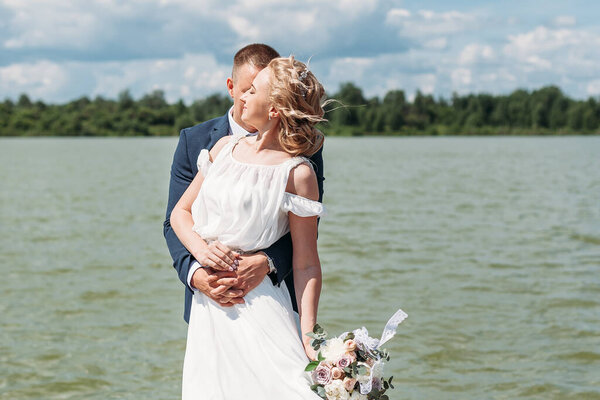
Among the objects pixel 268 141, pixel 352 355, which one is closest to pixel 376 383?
pixel 352 355

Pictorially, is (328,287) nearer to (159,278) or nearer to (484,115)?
(159,278)

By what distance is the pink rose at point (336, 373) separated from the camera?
2947mm

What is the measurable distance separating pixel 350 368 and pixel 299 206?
72 cm

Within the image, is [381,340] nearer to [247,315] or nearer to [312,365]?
[312,365]

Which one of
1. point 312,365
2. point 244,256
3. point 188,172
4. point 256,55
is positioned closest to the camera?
point 312,365

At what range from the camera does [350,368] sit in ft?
9.79

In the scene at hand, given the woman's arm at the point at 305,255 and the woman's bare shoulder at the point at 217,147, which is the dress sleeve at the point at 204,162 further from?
the woman's arm at the point at 305,255

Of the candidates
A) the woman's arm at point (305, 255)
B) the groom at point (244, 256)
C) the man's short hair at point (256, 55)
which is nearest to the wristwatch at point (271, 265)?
the groom at point (244, 256)

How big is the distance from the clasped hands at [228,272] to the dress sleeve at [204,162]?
1.20ft

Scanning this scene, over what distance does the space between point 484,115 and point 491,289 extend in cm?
12168

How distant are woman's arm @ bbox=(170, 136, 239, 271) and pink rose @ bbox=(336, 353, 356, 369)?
2.08 feet

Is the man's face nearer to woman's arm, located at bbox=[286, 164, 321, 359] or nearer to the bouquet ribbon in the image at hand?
woman's arm, located at bbox=[286, 164, 321, 359]

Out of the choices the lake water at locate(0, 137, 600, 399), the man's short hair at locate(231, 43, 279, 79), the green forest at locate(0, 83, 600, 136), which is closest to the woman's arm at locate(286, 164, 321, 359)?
the man's short hair at locate(231, 43, 279, 79)

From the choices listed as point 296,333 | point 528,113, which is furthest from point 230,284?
point 528,113
